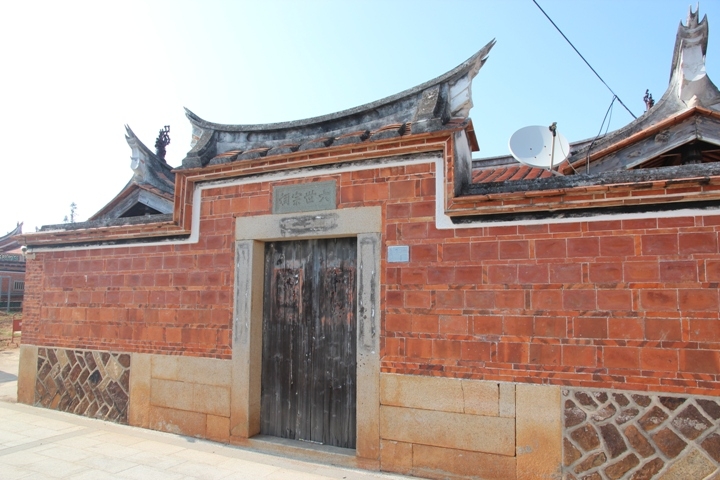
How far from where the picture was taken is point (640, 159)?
20.9 feet

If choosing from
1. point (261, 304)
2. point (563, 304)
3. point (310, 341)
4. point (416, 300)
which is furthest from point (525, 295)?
point (261, 304)

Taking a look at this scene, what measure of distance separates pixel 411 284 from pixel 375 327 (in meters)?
0.55

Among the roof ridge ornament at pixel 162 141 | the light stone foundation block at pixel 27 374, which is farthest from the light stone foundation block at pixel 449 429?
the roof ridge ornament at pixel 162 141

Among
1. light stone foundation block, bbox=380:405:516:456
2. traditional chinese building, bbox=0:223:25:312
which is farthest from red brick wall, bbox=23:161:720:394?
traditional chinese building, bbox=0:223:25:312

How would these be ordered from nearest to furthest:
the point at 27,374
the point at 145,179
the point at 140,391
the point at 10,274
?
the point at 140,391, the point at 27,374, the point at 145,179, the point at 10,274

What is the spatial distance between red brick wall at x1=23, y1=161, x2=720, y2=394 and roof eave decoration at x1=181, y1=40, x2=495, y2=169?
0.43m

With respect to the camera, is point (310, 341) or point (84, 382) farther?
point (84, 382)

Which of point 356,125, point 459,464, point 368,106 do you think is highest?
point 368,106

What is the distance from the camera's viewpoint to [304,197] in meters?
5.20

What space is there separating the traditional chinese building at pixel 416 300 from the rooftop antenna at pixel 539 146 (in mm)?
567

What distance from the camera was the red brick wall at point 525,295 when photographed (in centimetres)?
362

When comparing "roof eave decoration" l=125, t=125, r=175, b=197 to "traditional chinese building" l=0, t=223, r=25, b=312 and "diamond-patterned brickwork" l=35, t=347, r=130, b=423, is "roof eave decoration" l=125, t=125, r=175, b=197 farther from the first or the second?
"traditional chinese building" l=0, t=223, r=25, b=312

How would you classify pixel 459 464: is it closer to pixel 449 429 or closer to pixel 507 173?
pixel 449 429

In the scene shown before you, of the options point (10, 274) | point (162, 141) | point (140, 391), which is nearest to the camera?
point (140, 391)
